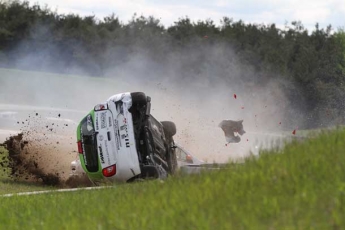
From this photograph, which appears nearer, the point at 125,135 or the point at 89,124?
the point at 125,135

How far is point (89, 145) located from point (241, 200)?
8793 millimetres

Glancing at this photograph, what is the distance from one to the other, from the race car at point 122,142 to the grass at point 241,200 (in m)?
4.89

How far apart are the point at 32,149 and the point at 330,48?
43.0 metres

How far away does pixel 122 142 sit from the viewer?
50.6ft

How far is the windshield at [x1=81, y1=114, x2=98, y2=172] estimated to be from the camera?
1585 centimetres

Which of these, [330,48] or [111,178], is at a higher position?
[330,48]

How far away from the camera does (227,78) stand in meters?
53.7

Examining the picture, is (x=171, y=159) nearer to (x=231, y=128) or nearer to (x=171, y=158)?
(x=171, y=158)

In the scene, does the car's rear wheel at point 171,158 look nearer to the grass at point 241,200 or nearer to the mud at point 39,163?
the mud at point 39,163

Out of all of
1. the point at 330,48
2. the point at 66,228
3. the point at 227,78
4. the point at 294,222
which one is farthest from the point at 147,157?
the point at 330,48

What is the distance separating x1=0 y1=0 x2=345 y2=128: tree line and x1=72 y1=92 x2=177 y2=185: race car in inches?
1254

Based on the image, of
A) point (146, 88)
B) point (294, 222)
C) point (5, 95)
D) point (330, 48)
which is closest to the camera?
point (294, 222)

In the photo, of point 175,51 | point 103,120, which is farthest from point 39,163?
point 175,51

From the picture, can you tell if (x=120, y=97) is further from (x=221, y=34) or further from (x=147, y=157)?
(x=221, y=34)
